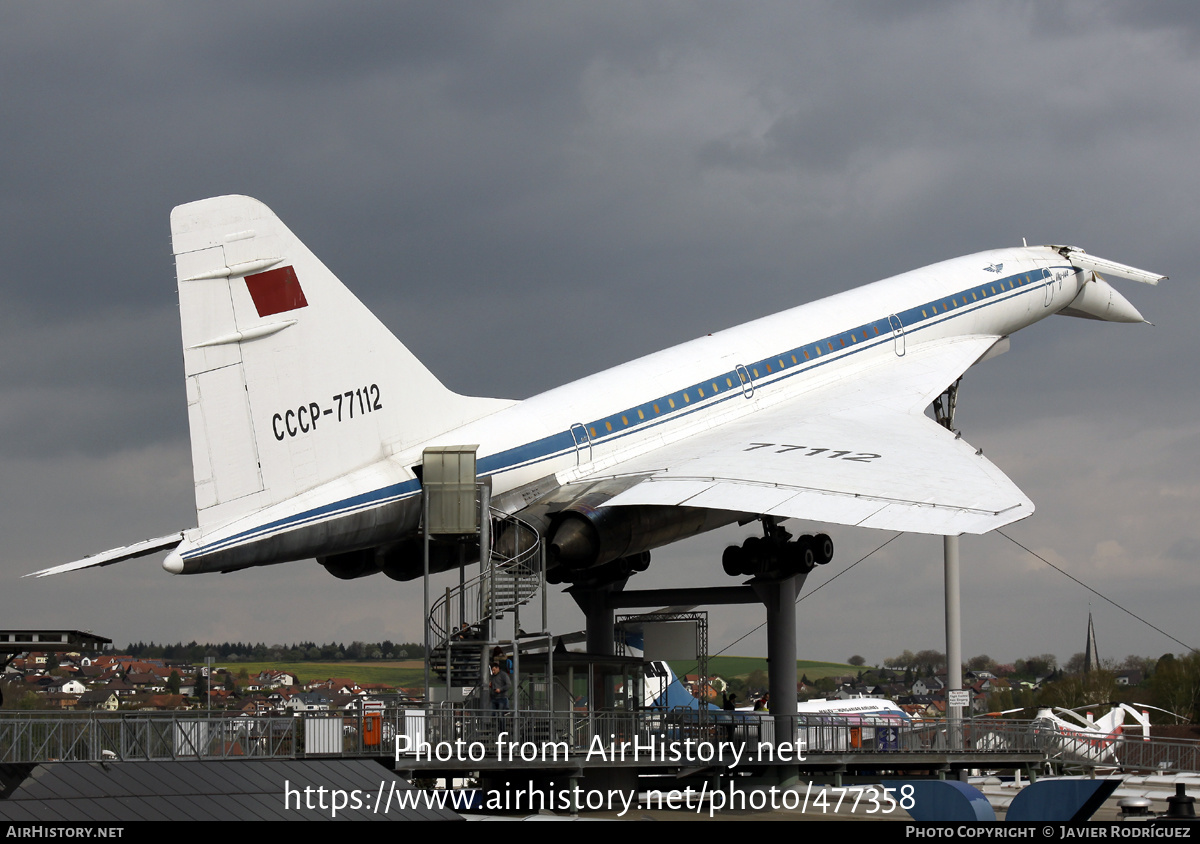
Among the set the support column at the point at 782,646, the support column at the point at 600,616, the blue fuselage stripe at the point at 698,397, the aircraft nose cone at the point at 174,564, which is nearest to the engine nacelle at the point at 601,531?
the blue fuselage stripe at the point at 698,397

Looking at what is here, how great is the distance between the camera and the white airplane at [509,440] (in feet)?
57.8

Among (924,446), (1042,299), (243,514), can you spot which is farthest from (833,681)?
(243,514)

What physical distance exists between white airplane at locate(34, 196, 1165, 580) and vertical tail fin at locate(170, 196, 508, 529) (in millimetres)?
26

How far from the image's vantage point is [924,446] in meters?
21.7

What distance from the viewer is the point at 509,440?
19734mm

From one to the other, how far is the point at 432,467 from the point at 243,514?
8.94ft

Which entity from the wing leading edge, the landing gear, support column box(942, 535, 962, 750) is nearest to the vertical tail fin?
the wing leading edge

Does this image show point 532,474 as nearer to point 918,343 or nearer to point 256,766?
point 256,766

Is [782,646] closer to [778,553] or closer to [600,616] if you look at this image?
[778,553]

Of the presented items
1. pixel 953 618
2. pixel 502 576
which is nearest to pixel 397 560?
pixel 502 576

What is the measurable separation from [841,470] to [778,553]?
4412 millimetres

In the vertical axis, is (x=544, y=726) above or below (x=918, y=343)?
below

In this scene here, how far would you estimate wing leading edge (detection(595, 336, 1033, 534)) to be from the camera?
18.1 metres

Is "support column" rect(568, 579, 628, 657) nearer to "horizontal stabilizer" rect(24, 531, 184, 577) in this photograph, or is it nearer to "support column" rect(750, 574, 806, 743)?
"support column" rect(750, 574, 806, 743)
